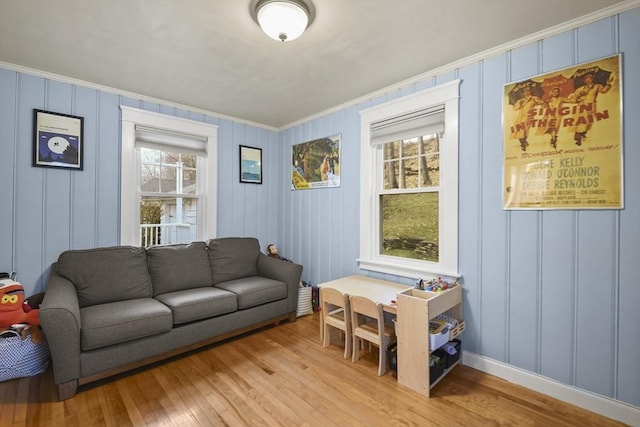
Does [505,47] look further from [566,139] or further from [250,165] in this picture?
[250,165]

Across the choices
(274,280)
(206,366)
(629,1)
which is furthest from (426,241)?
(206,366)

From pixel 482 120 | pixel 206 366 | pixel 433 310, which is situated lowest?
pixel 206 366

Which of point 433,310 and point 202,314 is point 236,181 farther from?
point 433,310

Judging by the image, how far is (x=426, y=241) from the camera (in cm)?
299

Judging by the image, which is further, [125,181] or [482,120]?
[125,181]

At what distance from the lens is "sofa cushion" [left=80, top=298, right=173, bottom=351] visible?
205 cm

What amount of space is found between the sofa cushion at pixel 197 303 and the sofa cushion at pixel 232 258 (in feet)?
1.38

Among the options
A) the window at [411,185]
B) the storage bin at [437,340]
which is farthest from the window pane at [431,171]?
the storage bin at [437,340]

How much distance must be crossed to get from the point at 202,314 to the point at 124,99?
2.38 metres

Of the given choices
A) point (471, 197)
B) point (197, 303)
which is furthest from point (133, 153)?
point (471, 197)

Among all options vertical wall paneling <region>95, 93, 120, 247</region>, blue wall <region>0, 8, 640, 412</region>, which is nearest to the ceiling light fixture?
blue wall <region>0, 8, 640, 412</region>

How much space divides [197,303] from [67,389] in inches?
37.9

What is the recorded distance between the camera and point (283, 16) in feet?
5.72

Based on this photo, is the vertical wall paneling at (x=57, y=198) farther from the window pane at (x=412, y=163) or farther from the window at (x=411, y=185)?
the window pane at (x=412, y=163)
